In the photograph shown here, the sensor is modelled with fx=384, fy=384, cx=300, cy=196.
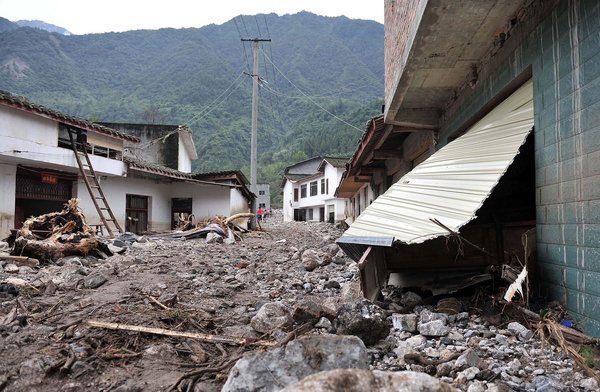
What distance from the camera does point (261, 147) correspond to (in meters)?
71.6

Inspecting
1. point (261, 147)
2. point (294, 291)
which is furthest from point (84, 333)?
point (261, 147)

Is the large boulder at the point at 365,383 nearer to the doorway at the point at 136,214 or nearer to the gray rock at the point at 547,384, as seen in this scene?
the gray rock at the point at 547,384

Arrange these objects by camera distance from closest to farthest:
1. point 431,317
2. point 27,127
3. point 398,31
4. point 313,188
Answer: point 431,317
point 398,31
point 27,127
point 313,188

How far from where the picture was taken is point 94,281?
5695mm

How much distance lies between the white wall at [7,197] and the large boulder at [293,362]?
13339 mm

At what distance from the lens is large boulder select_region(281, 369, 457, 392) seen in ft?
4.92

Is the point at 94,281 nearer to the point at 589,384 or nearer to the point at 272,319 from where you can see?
the point at 272,319

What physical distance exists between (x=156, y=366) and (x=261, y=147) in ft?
228

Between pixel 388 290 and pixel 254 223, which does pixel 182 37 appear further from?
pixel 388 290

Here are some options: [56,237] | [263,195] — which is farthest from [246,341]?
[263,195]

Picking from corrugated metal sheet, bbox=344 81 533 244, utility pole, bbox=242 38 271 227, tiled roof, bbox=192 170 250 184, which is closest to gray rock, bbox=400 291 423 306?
corrugated metal sheet, bbox=344 81 533 244

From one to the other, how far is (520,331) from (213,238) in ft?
36.4

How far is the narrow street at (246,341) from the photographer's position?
241 cm

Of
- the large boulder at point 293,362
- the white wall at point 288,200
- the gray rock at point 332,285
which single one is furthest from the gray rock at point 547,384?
the white wall at point 288,200
